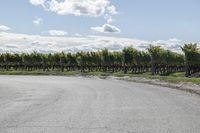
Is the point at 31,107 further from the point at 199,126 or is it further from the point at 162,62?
the point at 162,62

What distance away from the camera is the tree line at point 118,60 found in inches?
2717

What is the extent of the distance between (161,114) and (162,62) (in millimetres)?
72402

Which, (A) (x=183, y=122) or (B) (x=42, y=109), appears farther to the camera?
(B) (x=42, y=109)

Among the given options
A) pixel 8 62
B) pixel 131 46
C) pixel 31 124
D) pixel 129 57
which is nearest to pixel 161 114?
pixel 31 124

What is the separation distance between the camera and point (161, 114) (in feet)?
42.3

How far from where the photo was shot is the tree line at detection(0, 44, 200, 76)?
69000 mm

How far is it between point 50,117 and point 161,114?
345cm

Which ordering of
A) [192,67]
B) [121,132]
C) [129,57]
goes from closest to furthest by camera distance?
[121,132] → [192,67] → [129,57]

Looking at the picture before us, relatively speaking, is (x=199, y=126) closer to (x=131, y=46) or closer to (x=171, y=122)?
(x=171, y=122)

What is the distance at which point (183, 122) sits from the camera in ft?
36.1

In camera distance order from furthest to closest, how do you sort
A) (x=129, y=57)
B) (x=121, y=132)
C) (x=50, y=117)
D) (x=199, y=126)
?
(x=129, y=57) → (x=50, y=117) → (x=199, y=126) → (x=121, y=132)

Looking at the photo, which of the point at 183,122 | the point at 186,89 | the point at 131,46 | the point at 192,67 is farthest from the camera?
the point at 131,46

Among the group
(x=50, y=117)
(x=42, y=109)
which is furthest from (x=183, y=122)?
(x=42, y=109)

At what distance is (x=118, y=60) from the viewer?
321 feet
